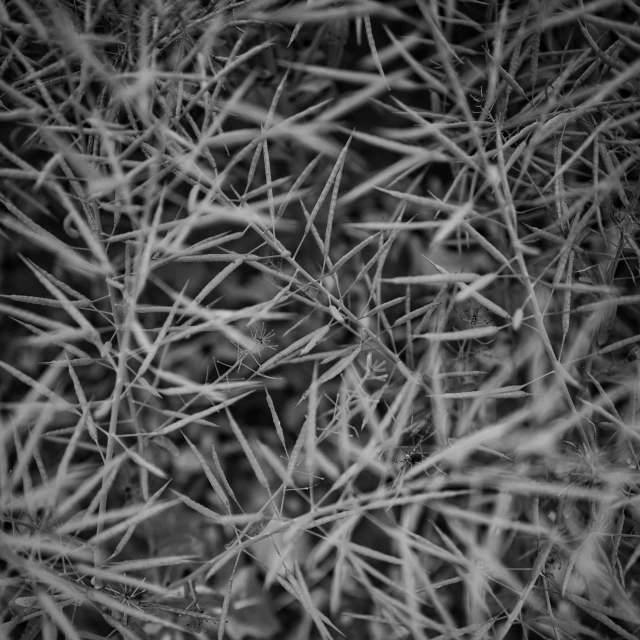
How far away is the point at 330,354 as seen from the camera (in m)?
0.50

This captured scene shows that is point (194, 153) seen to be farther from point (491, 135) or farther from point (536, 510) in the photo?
point (536, 510)

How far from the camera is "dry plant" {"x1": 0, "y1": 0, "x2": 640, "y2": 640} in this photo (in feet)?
1.50

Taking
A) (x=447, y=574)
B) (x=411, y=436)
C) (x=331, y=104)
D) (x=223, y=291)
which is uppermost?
(x=331, y=104)

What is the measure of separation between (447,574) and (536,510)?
11cm

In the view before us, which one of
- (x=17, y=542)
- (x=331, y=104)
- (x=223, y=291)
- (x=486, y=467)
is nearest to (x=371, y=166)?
(x=331, y=104)

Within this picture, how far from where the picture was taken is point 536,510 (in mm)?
490

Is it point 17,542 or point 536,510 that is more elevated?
point 17,542

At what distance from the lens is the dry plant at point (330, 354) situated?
458 mm

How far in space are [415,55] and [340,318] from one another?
278 mm

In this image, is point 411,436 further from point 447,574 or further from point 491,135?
point 491,135

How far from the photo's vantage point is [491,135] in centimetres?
49

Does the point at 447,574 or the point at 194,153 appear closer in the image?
the point at 194,153

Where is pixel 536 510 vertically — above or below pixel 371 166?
below

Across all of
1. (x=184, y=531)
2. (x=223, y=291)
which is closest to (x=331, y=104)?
(x=223, y=291)
